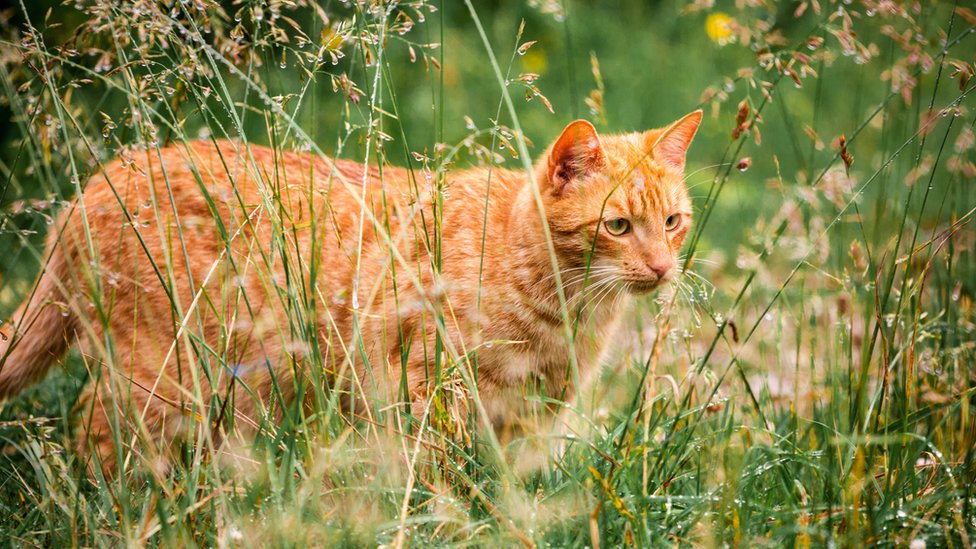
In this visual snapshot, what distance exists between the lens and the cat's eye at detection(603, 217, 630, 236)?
2549 mm

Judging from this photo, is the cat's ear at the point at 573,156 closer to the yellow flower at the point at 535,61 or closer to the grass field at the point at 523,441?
the grass field at the point at 523,441

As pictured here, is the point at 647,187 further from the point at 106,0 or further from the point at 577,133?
the point at 106,0

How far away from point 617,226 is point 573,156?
0.81 ft

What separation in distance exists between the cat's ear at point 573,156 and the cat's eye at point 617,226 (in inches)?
6.4

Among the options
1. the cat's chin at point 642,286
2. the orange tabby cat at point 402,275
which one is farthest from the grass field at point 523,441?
the orange tabby cat at point 402,275

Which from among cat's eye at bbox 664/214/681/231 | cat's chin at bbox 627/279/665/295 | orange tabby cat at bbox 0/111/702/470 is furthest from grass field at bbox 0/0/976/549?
cat's eye at bbox 664/214/681/231

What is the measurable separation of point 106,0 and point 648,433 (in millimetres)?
1582

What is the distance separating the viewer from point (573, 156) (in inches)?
99.0

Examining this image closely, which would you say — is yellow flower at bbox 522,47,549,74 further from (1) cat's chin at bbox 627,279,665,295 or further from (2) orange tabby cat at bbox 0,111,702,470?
(1) cat's chin at bbox 627,279,665,295

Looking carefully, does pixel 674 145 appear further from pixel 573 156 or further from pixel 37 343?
pixel 37 343

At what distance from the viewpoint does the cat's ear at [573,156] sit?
7.95 feet

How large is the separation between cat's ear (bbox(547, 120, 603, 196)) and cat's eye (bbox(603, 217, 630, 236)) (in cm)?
16

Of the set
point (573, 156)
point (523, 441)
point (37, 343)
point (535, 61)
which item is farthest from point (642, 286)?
point (535, 61)

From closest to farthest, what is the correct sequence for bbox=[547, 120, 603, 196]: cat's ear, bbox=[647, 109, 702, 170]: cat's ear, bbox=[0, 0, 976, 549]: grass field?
bbox=[0, 0, 976, 549]: grass field
bbox=[547, 120, 603, 196]: cat's ear
bbox=[647, 109, 702, 170]: cat's ear
